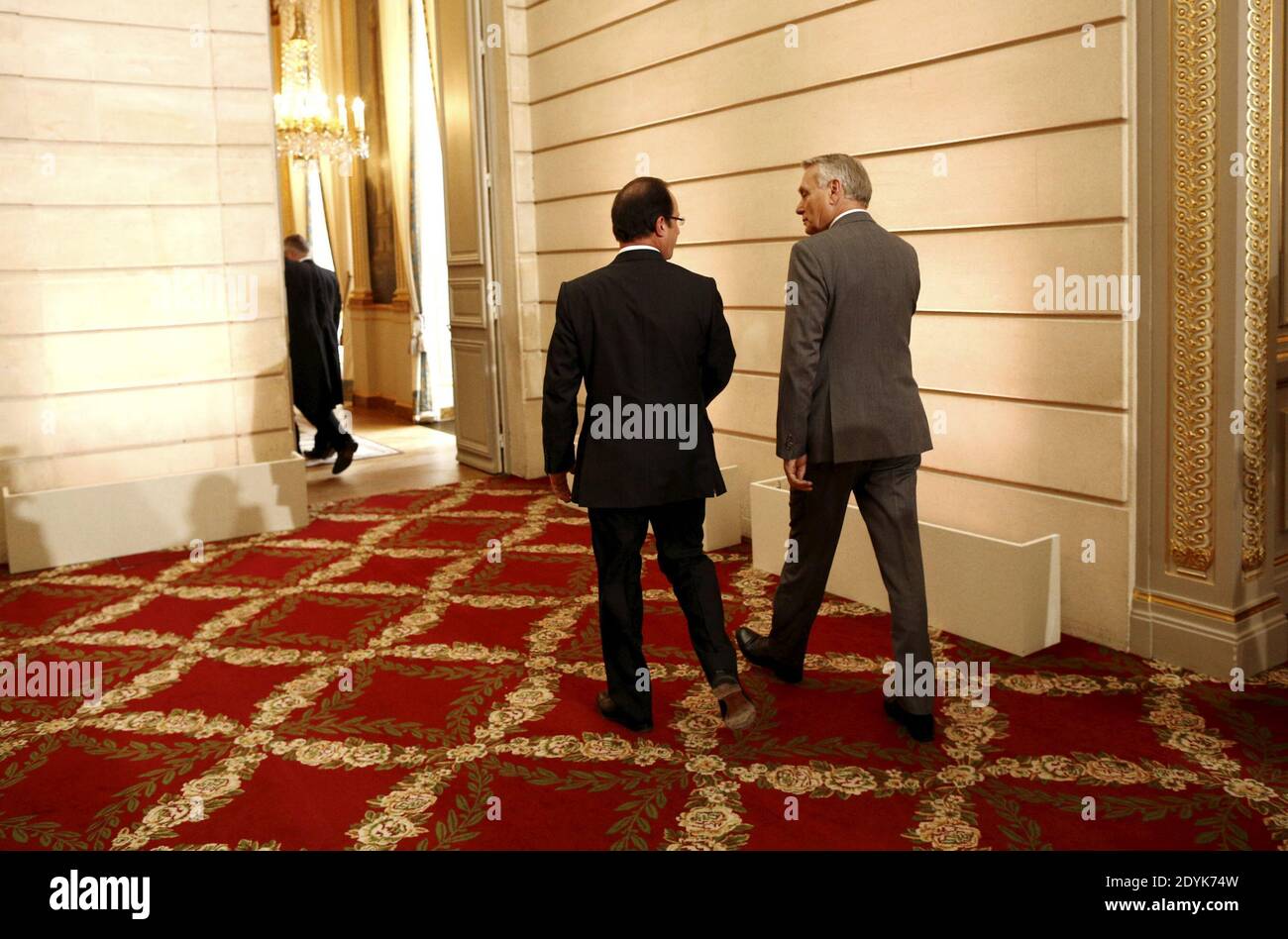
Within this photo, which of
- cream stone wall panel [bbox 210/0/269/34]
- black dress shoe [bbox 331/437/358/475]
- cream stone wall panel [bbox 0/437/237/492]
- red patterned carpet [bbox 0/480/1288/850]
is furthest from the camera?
black dress shoe [bbox 331/437/358/475]

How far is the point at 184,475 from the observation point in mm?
6285

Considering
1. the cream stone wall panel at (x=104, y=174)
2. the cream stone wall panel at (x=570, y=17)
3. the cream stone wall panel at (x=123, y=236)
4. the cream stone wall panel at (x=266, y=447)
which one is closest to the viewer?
the cream stone wall panel at (x=104, y=174)

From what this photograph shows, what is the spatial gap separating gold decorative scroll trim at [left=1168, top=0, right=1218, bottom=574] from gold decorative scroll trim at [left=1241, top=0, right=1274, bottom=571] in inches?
4.4

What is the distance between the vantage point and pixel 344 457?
8445 millimetres

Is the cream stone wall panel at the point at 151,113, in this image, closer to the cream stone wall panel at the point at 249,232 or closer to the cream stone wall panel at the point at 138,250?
the cream stone wall panel at the point at 138,250

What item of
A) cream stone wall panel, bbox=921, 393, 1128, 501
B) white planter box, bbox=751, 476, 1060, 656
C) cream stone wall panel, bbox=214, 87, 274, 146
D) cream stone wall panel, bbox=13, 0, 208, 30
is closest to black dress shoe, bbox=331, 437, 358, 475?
cream stone wall panel, bbox=214, 87, 274, 146

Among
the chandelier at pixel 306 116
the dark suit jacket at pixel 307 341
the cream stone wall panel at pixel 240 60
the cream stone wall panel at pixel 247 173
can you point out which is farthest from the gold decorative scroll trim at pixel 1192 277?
the chandelier at pixel 306 116

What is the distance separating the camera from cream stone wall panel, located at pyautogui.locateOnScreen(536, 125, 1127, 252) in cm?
398

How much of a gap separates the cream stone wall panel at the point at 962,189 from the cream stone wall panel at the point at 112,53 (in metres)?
2.81

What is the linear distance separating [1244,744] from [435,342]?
8.90 meters

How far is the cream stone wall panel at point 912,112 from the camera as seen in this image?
13.0 feet

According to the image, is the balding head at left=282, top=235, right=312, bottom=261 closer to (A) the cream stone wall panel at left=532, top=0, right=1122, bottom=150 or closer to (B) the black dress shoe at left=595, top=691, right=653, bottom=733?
(A) the cream stone wall panel at left=532, top=0, right=1122, bottom=150

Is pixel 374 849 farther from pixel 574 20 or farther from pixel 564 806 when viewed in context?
pixel 574 20

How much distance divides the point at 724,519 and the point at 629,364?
2.58 m
